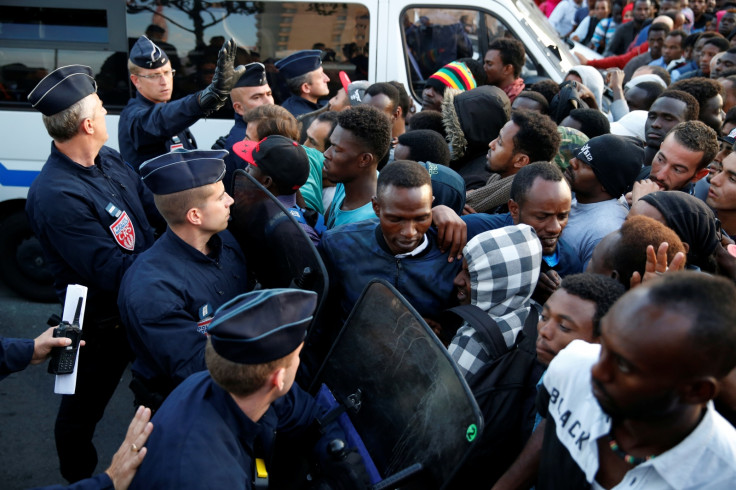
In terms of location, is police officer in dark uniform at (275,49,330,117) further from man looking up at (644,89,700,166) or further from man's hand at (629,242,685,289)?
man's hand at (629,242,685,289)

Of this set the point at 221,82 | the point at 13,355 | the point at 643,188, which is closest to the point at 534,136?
the point at 643,188

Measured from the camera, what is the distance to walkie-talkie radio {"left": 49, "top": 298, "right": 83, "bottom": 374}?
258cm

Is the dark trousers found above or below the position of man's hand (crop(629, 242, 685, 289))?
below

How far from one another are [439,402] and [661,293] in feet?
2.35

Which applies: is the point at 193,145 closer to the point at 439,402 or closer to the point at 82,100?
the point at 82,100

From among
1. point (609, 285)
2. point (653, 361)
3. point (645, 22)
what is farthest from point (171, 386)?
point (645, 22)

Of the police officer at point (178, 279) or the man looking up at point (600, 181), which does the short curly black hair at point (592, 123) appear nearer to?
the man looking up at point (600, 181)

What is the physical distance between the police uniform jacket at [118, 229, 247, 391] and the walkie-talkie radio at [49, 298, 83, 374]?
0.67 ft

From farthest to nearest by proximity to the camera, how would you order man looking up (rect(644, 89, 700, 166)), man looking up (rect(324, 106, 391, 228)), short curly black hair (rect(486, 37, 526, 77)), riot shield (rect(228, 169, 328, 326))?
short curly black hair (rect(486, 37, 526, 77)), man looking up (rect(644, 89, 700, 166)), man looking up (rect(324, 106, 391, 228)), riot shield (rect(228, 169, 328, 326))

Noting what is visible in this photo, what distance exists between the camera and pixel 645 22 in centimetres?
940

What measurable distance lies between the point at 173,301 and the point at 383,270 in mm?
830

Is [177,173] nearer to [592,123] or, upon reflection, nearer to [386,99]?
[386,99]

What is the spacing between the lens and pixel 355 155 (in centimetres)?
334

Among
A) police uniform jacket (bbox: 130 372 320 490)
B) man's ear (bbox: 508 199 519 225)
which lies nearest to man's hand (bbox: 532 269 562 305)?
man's ear (bbox: 508 199 519 225)
